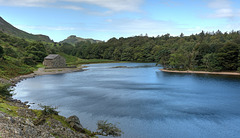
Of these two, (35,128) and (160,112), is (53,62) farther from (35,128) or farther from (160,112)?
(35,128)

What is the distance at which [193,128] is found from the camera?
1755cm

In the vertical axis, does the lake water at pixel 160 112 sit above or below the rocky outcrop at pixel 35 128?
below

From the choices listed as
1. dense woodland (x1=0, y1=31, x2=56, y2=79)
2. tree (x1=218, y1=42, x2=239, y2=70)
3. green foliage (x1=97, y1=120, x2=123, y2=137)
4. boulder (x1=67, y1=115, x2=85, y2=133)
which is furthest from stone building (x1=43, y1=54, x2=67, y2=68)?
green foliage (x1=97, y1=120, x2=123, y2=137)

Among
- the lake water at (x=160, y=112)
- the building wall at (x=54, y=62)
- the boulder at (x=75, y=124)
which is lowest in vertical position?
the lake water at (x=160, y=112)

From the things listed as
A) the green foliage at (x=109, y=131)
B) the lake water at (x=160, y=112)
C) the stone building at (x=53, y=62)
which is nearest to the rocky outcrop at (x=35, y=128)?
the green foliage at (x=109, y=131)

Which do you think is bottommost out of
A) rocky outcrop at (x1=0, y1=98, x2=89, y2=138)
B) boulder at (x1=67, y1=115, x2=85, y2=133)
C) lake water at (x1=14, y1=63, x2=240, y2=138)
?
lake water at (x1=14, y1=63, x2=240, y2=138)

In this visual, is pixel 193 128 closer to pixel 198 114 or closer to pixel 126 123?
pixel 198 114

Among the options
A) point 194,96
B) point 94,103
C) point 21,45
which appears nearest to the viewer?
point 94,103

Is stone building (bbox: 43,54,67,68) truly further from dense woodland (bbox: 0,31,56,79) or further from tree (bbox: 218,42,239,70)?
tree (bbox: 218,42,239,70)

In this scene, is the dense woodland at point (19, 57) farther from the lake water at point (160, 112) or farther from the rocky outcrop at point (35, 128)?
the rocky outcrop at point (35, 128)

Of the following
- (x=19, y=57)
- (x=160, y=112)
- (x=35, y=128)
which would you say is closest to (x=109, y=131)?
(x=35, y=128)


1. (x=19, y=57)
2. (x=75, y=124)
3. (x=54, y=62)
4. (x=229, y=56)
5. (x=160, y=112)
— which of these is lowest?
(x=160, y=112)

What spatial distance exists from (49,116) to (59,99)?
A: 13225 mm

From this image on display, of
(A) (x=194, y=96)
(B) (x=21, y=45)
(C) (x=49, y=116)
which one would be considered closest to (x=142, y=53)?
(B) (x=21, y=45)
